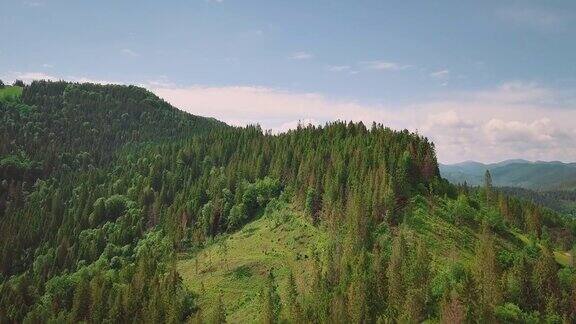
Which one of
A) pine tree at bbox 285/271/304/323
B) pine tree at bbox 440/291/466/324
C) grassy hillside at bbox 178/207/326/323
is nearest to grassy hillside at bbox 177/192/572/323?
grassy hillside at bbox 178/207/326/323

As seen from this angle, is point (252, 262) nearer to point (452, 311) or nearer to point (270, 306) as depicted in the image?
point (270, 306)

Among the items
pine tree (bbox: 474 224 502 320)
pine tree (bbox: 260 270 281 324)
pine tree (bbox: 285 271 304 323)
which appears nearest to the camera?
pine tree (bbox: 474 224 502 320)

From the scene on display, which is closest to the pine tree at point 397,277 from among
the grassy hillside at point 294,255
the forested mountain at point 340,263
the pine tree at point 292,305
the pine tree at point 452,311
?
the forested mountain at point 340,263

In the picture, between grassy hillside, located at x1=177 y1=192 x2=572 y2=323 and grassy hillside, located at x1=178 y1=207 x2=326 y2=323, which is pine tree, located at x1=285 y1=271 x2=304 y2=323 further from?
grassy hillside, located at x1=178 y1=207 x2=326 y2=323

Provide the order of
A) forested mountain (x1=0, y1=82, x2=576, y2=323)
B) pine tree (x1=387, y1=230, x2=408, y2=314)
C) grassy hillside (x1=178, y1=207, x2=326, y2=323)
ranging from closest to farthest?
pine tree (x1=387, y1=230, x2=408, y2=314), forested mountain (x1=0, y1=82, x2=576, y2=323), grassy hillside (x1=178, y1=207, x2=326, y2=323)

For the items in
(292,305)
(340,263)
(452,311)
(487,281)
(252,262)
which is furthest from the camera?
(252,262)

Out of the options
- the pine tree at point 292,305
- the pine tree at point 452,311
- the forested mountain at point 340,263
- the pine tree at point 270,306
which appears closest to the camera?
the pine tree at point 452,311

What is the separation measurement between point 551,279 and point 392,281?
36.2 metres

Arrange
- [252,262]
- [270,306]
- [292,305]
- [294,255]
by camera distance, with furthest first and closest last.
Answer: [252,262], [294,255], [292,305], [270,306]

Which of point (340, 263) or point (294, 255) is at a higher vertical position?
point (340, 263)

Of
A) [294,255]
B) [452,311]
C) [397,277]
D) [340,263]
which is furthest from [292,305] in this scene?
[452,311]

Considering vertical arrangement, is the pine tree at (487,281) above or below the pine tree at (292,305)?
above

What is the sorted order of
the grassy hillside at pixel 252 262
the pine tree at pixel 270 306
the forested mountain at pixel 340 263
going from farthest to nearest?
the grassy hillside at pixel 252 262 < the pine tree at pixel 270 306 < the forested mountain at pixel 340 263

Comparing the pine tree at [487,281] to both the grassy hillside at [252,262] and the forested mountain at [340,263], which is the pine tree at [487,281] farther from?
the grassy hillside at [252,262]
